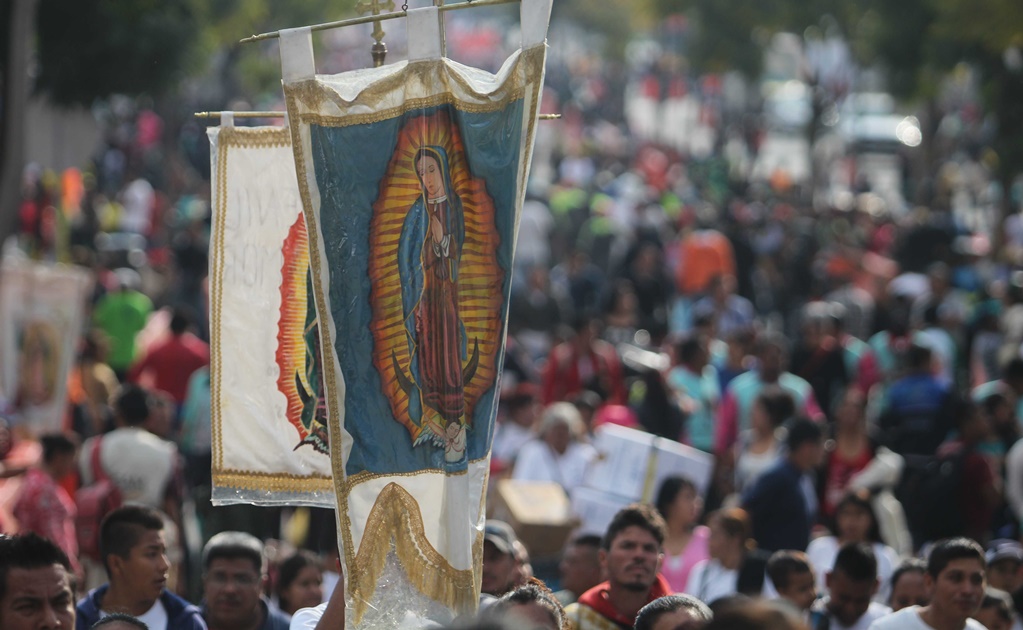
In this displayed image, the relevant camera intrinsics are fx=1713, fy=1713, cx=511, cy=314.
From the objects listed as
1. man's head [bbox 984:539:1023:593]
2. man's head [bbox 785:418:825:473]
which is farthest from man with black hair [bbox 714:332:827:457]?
man's head [bbox 984:539:1023:593]

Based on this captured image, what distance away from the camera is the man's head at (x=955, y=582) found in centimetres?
652

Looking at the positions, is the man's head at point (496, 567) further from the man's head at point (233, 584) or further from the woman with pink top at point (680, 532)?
the woman with pink top at point (680, 532)

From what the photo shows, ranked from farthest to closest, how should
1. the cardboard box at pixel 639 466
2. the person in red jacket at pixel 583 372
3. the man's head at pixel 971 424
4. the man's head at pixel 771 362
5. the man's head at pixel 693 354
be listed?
1. the person in red jacket at pixel 583 372
2. the man's head at pixel 693 354
3. the man's head at pixel 771 362
4. the man's head at pixel 971 424
5. the cardboard box at pixel 639 466

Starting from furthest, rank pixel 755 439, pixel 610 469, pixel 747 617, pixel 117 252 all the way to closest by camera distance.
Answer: pixel 117 252
pixel 755 439
pixel 610 469
pixel 747 617

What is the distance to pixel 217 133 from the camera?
5.70 meters

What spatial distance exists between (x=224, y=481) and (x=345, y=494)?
95 cm

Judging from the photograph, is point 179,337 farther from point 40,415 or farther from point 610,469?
point 610,469

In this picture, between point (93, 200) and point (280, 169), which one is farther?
point (93, 200)

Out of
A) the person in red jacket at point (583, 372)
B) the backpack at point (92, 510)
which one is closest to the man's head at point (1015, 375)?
the person in red jacket at point (583, 372)

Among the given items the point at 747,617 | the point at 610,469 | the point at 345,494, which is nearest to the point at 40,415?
the point at 610,469

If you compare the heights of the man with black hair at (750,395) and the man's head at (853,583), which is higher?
the man with black hair at (750,395)

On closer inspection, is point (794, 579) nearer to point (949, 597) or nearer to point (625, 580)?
point (949, 597)

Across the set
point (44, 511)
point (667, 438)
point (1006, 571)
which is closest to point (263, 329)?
point (44, 511)

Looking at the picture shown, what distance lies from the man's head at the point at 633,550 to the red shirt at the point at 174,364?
6544mm
